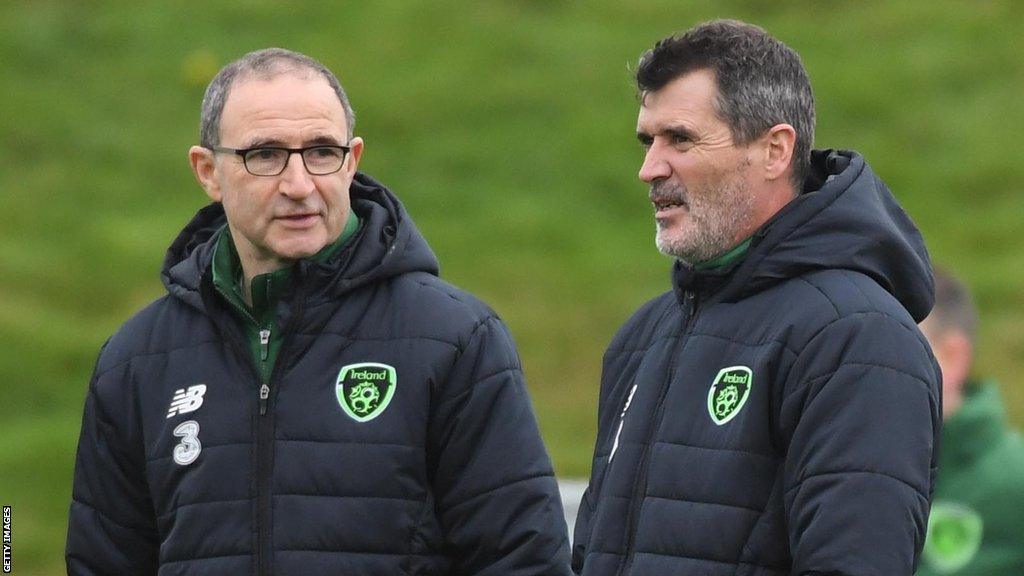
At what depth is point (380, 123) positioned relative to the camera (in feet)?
41.2

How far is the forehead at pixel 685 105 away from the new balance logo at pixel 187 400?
1118 millimetres

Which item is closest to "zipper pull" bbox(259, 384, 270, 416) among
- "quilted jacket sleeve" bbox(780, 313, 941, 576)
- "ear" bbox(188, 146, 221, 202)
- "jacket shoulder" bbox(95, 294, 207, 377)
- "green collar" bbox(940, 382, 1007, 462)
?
"jacket shoulder" bbox(95, 294, 207, 377)

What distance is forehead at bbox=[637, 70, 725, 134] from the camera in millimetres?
3992

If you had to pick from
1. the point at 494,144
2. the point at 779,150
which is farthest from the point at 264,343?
the point at 494,144

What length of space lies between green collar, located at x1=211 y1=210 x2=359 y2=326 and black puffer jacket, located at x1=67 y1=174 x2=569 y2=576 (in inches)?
1.0

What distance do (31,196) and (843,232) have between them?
29.0 ft

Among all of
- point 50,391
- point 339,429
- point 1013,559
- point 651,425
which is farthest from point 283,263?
point 50,391

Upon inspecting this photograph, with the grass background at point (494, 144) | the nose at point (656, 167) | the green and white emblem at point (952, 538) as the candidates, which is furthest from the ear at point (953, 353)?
the grass background at point (494, 144)

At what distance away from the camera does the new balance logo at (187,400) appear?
4.30 m

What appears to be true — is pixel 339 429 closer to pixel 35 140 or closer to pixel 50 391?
pixel 50 391

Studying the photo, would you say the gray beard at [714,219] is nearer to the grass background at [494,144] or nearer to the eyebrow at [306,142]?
the eyebrow at [306,142]

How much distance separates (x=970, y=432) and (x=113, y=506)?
2804 millimetres

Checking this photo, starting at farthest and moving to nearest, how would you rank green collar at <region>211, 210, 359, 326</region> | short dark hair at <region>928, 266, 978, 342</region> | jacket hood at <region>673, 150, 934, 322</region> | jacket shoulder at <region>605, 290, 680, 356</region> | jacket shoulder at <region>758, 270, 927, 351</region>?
short dark hair at <region>928, 266, 978, 342</region> < green collar at <region>211, 210, 359, 326</region> < jacket shoulder at <region>605, 290, 680, 356</region> < jacket hood at <region>673, 150, 934, 322</region> < jacket shoulder at <region>758, 270, 927, 351</region>

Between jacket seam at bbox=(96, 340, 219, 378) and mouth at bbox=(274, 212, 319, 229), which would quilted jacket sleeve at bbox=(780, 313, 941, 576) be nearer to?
mouth at bbox=(274, 212, 319, 229)
